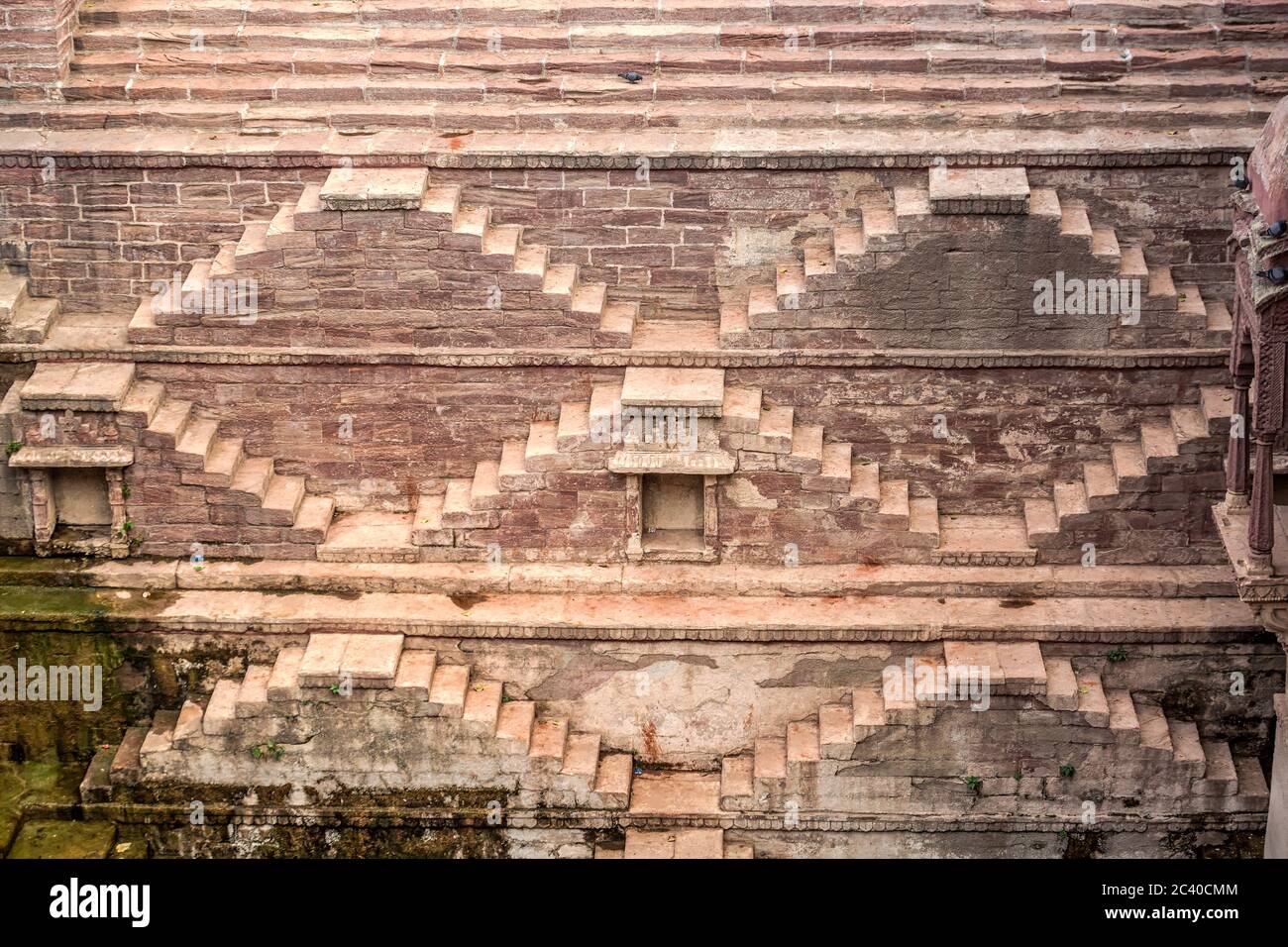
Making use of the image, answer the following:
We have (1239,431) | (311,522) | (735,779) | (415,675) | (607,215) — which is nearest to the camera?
(1239,431)

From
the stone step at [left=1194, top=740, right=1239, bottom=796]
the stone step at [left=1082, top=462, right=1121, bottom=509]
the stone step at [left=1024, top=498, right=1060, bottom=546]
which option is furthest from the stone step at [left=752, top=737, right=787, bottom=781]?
the stone step at [left=1194, top=740, right=1239, bottom=796]

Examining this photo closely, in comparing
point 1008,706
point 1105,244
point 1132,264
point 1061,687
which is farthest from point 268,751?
point 1132,264

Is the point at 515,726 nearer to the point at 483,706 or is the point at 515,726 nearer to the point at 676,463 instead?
the point at 483,706

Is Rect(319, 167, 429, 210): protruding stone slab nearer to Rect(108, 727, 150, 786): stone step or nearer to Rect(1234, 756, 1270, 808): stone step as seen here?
Rect(108, 727, 150, 786): stone step

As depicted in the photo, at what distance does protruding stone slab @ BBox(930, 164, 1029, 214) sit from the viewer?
21.0 m

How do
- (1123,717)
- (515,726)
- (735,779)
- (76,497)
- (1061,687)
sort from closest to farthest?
(1061,687) → (1123,717) → (515,726) → (735,779) → (76,497)

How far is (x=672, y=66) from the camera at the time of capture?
22.7m

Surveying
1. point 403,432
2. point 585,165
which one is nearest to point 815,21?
point 585,165

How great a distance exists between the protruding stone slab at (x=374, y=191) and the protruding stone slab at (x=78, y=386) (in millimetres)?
2416

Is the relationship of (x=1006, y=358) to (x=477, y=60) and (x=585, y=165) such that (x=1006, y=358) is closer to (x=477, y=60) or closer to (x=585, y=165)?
(x=585, y=165)

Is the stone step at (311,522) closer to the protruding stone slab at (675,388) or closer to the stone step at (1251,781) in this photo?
the protruding stone slab at (675,388)

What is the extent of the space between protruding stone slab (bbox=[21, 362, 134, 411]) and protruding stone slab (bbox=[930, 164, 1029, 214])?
7265mm

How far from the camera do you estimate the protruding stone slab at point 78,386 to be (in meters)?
21.7

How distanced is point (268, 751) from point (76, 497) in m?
2.98
